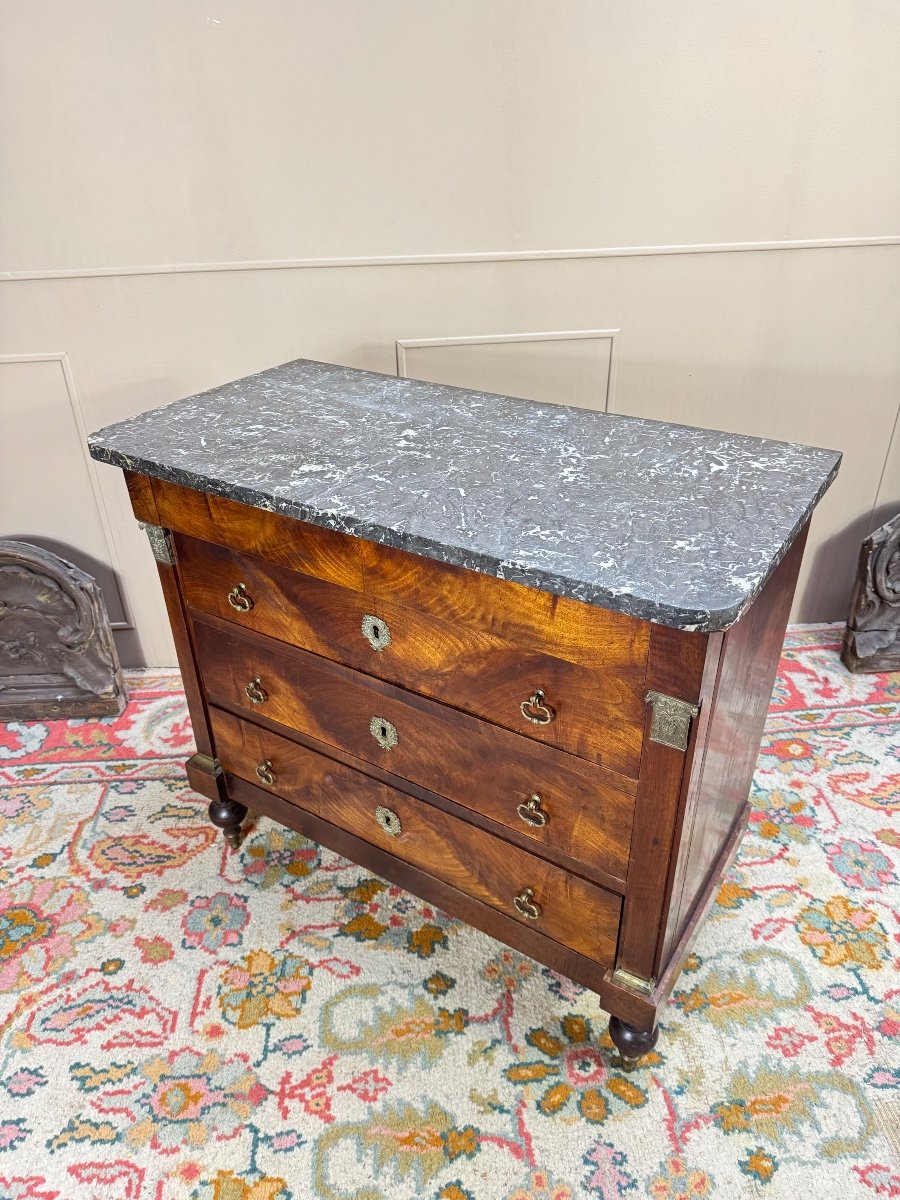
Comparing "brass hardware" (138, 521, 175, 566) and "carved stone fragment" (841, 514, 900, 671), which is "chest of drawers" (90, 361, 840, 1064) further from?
"carved stone fragment" (841, 514, 900, 671)

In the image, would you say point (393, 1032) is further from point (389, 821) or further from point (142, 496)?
point (142, 496)

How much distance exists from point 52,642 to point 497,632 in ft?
5.36

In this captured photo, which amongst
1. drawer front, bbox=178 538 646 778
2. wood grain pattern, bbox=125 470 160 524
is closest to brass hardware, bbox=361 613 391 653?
drawer front, bbox=178 538 646 778

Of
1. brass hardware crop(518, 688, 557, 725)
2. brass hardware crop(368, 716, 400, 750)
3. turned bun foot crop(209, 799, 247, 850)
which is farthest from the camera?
turned bun foot crop(209, 799, 247, 850)

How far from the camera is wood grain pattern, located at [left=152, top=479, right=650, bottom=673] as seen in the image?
3.65ft

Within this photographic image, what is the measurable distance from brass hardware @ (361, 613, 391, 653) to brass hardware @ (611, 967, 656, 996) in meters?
0.67

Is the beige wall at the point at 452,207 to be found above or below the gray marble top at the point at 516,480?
above

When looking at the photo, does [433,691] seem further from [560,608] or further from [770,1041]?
[770,1041]

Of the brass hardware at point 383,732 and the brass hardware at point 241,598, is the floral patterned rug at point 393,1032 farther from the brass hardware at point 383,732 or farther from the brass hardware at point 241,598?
the brass hardware at point 241,598

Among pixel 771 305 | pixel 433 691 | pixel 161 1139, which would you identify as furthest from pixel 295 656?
pixel 771 305

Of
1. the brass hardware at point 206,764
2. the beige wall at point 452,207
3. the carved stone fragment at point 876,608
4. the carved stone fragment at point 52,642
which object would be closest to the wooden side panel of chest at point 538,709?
the brass hardware at point 206,764

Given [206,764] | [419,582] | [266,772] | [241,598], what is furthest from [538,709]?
[206,764]

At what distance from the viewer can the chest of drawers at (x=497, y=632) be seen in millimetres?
1122

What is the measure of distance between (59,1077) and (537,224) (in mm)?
2065
